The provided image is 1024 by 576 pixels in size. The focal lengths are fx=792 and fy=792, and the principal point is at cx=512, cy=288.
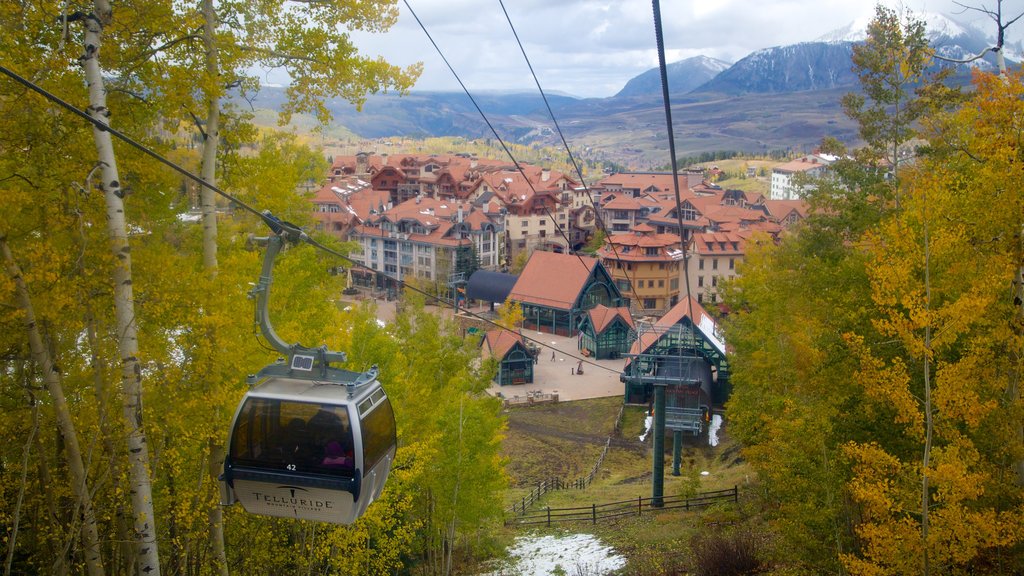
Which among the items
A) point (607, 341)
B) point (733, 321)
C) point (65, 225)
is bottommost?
point (607, 341)

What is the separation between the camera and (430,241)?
58625mm

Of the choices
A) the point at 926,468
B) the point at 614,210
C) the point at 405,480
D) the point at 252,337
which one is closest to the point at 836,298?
the point at 926,468

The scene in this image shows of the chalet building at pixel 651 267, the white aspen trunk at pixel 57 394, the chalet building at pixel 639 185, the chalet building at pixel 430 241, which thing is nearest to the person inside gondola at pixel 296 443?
the white aspen trunk at pixel 57 394

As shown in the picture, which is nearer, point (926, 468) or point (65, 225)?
point (65, 225)

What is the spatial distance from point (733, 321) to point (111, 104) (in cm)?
2210

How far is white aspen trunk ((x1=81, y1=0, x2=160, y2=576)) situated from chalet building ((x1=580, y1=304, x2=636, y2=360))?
36.9 metres

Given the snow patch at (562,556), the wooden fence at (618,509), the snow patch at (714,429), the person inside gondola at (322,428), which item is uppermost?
the person inside gondola at (322,428)

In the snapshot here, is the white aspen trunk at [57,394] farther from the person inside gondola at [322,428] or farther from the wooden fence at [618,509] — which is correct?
the wooden fence at [618,509]

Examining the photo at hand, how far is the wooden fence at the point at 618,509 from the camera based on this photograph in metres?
20.4

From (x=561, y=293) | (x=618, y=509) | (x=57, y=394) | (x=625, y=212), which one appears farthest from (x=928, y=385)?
(x=625, y=212)

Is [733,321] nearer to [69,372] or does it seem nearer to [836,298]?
[836,298]

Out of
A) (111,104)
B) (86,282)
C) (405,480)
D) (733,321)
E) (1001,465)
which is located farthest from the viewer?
(733,321)

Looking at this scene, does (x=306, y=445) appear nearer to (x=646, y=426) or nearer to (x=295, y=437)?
(x=295, y=437)

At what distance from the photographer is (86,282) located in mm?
7238
